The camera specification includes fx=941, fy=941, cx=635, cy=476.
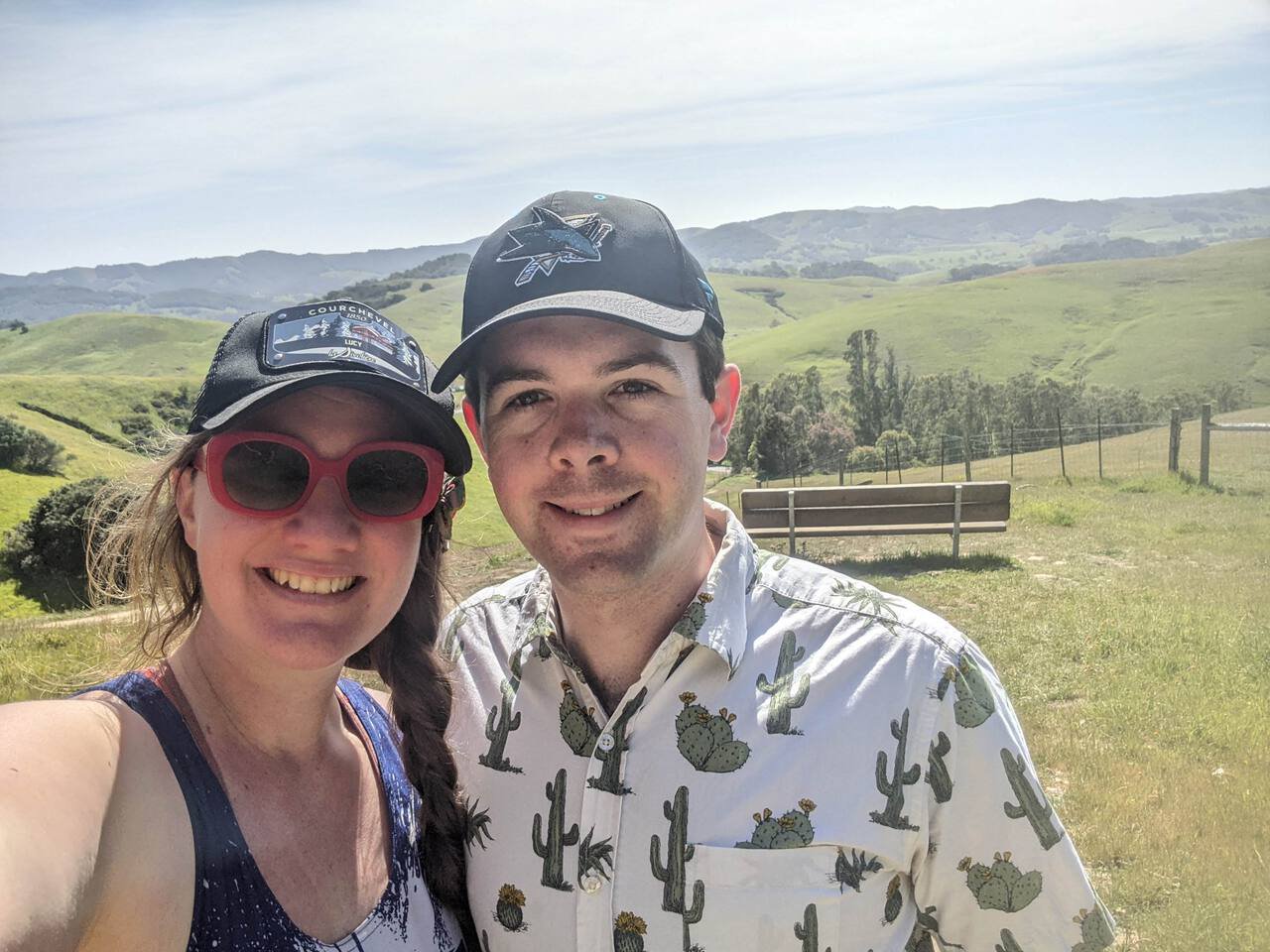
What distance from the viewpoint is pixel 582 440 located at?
211cm

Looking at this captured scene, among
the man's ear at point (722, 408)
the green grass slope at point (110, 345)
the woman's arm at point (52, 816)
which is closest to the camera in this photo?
the woman's arm at point (52, 816)

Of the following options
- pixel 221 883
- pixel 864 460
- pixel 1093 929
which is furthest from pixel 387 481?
pixel 864 460

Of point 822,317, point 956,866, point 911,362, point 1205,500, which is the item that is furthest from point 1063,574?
point 822,317

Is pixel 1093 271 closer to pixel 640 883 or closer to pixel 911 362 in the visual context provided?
pixel 911 362

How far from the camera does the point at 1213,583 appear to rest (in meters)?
9.43

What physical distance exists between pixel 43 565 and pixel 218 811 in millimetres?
18061

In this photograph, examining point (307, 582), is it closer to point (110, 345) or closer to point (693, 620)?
point (693, 620)

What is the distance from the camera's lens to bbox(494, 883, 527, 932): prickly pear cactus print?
2.03 metres

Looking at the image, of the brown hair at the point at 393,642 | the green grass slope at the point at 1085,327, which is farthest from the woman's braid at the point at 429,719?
the green grass slope at the point at 1085,327

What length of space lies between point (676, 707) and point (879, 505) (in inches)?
398

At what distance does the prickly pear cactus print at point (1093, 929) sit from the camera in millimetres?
1960

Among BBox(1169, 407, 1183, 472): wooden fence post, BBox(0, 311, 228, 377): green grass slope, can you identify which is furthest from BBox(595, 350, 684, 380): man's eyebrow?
BBox(0, 311, 228, 377): green grass slope

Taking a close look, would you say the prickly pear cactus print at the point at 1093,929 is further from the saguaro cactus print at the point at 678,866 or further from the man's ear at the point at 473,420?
the man's ear at the point at 473,420

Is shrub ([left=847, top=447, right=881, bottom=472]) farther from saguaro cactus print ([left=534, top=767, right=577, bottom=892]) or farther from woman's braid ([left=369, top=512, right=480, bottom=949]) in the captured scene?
saguaro cactus print ([left=534, top=767, right=577, bottom=892])
